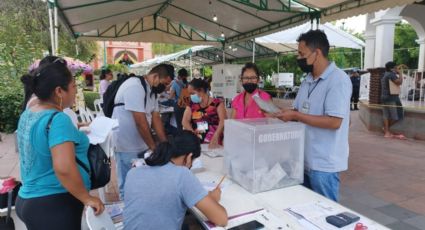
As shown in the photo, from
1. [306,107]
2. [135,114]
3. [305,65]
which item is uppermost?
[305,65]

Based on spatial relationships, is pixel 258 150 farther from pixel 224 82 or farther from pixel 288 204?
pixel 224 82

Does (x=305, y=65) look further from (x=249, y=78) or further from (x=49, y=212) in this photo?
(x=49, y=212)

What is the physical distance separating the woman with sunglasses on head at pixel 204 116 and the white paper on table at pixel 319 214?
4.94 feet

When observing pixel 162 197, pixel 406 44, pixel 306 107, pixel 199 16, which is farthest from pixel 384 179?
pixel 406 44

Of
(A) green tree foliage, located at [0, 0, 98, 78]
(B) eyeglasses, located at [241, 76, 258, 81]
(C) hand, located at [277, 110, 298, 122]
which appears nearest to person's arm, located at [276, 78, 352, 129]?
(C) hand, located at [277, 110, 298, 122]

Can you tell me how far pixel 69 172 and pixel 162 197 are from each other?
450 mm

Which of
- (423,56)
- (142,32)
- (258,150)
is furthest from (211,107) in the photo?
(423,56)

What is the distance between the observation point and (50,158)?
1553mm

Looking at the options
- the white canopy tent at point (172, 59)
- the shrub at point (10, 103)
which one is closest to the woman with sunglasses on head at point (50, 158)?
the shrub at point (10, 103)

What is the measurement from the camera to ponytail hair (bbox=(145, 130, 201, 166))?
5.27 ft

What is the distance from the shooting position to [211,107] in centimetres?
336

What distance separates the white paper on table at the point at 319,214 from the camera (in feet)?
5.03

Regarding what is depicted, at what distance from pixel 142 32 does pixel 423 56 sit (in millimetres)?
10349

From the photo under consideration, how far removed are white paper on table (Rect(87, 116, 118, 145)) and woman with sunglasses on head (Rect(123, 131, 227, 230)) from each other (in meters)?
0.46
